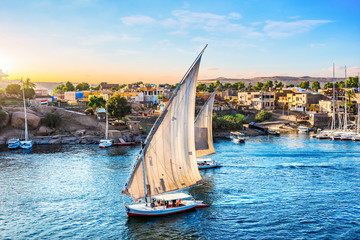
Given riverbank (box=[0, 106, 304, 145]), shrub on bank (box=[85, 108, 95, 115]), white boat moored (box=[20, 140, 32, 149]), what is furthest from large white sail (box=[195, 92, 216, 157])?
shrub on bank (box=[85, 108, 95, 115])

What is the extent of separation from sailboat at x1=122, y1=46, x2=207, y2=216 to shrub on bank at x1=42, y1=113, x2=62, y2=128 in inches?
2507

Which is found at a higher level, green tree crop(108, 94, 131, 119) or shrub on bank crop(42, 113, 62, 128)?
green tree crop(108, 94, 131, 119)

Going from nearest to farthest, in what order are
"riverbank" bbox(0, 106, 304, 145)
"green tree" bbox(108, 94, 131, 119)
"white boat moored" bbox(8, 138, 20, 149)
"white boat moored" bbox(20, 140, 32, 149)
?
"white boat moored" bbox(8, 138, 20, 149) < "white boat moored" bbox(20, 140, 32, 149) < "riverbank" bbox(0, 106, 304, 145) < "green tree" bbox(108, 94, 131, 119)

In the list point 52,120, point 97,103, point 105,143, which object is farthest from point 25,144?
point 97,103

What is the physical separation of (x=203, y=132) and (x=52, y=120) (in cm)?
5067

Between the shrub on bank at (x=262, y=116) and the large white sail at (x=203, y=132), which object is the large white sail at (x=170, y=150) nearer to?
the large white sail at (x=203, y=132)

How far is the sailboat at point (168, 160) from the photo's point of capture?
31.9 metres

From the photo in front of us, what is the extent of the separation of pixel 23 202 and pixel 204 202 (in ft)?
62.2

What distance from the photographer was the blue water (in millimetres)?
30328

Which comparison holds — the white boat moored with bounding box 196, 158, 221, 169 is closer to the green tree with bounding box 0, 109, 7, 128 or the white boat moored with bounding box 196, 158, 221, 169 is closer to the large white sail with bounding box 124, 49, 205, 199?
the large white sail with bounding box 124, 49, 205, 199

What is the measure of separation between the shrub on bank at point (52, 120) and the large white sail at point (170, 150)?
6462 centimetres

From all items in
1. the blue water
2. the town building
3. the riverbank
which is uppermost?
the town building

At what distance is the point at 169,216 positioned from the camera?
33062mm

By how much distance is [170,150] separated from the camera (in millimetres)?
33250
